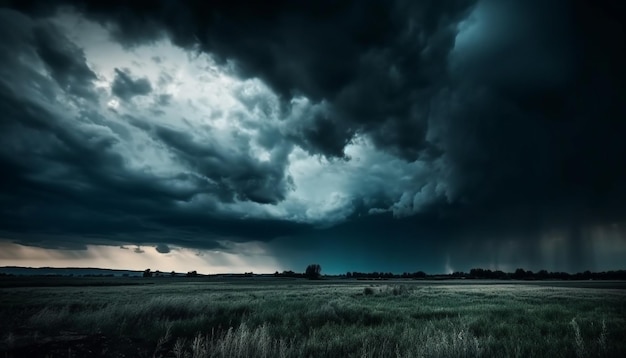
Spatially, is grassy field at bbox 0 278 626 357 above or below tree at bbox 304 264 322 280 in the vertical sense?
above

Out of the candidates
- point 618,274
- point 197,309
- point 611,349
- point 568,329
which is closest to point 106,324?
point 197,309

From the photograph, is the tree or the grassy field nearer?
the grassy field

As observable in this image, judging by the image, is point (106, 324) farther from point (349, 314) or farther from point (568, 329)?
point (568, 329)

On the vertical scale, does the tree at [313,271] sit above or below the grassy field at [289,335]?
below

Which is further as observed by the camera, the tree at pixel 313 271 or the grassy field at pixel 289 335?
the tree at pixel 313 271

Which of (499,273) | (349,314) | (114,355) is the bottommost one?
(499,273)

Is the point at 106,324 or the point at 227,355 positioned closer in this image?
the point at 227,355

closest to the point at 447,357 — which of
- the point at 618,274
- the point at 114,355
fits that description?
the point at 114,355

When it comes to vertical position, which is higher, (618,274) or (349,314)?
(349,314)

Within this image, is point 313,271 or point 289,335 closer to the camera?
point 289,335

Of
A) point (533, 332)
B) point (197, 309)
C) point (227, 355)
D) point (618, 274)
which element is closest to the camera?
point (227, 355)

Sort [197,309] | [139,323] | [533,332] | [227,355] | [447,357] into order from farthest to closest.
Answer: [197,309]
[139,323]
[533,332]
[227,355]
[447,357]

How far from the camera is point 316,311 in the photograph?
590 inches

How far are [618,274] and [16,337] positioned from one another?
230 m
